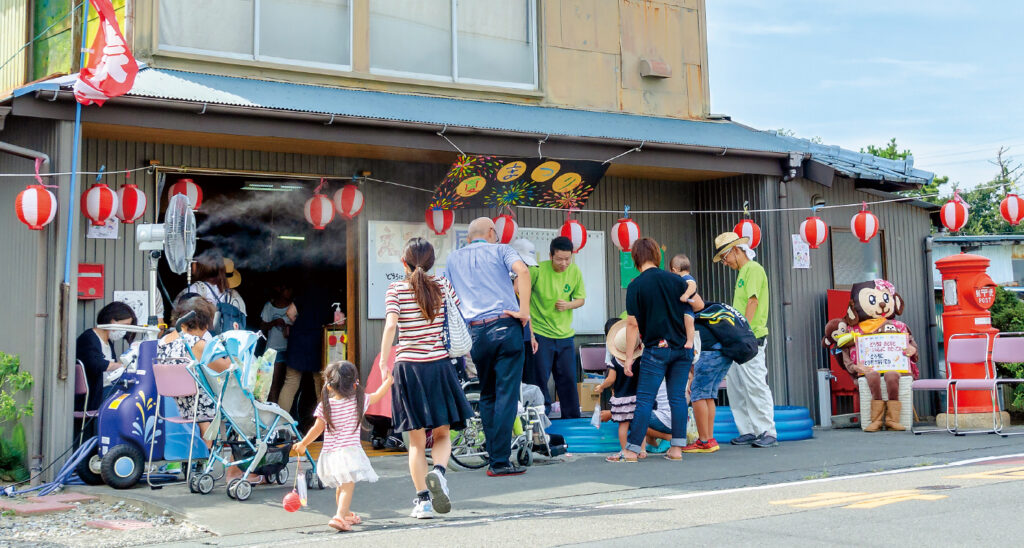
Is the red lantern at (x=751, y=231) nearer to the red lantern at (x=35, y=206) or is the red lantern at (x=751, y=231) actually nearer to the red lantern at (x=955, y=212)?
the red lantern at (x=955, y=212)

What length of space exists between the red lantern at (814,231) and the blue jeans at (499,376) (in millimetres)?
5219

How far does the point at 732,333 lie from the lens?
Answer: 953 centimetres

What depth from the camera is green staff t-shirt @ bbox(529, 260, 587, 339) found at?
1002 cm

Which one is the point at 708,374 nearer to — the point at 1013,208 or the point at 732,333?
the point at 732,333

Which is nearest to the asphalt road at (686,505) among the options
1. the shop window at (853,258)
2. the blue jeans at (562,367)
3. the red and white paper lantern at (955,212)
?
the blue jeans at (562,367)

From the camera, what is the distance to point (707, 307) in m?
9.80

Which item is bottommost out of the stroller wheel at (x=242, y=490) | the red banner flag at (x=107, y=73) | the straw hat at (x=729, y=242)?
the stroller wheel at (x=242, y=490)

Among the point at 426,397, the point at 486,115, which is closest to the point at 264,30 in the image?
the point at 486,115

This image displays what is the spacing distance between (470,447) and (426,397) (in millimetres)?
2338

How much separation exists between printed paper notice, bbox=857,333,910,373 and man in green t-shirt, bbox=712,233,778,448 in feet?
6.08

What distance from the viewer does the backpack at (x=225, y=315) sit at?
1064 centimetres

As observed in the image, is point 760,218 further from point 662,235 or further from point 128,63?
point 128,63

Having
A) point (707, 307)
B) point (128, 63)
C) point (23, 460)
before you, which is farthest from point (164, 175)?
point (707, 307)

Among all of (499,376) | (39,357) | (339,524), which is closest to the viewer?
(339,524)
